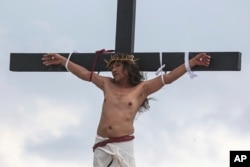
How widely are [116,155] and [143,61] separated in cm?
64

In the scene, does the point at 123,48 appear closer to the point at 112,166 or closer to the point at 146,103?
the point at 146,103

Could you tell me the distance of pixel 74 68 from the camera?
5.64m

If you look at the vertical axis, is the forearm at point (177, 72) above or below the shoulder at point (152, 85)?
above

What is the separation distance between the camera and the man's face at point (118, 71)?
546 cm

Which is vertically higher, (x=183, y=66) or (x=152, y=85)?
(x=183, y=66)

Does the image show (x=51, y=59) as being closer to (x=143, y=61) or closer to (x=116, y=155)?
(x=143, y=61)

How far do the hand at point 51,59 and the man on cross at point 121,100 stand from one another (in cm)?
14

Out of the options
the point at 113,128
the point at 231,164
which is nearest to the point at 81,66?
the point at 113,128

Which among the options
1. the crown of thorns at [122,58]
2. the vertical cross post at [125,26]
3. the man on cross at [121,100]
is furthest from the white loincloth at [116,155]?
the vertical cross post at [125,26]

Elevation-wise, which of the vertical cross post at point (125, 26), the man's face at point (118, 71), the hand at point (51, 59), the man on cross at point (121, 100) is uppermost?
the vertical cross post at point (125, 26)

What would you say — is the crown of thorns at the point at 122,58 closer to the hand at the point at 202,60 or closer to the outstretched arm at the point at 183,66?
the outstretched arm at the point at 183,66

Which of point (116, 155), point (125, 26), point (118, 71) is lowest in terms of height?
point (116, 155)

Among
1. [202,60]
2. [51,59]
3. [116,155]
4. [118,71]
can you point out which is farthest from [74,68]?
[202,60]

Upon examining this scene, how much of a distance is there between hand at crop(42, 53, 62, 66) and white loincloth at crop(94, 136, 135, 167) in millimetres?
649
